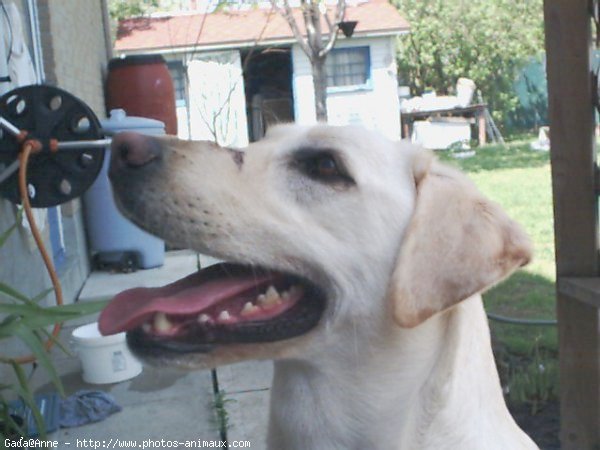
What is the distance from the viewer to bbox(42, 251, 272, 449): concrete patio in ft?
12.0

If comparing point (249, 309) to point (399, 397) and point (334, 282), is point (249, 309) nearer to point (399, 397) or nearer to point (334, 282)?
point (334, 282)

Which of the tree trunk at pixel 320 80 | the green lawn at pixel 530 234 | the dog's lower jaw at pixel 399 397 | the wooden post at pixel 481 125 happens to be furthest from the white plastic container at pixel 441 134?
the dog's lower jaw at pixel 399 397

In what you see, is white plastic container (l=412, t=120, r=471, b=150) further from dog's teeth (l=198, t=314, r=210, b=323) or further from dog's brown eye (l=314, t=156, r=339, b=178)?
dog's teeth (l=198, t=314, r=210, b=323)

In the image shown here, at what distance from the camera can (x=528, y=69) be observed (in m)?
26.3

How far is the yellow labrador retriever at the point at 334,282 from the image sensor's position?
1.83 meters

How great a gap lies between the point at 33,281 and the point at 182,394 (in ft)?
4.01

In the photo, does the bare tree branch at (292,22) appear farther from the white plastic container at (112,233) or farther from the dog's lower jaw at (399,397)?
the dog's lower jaw at (399,397)

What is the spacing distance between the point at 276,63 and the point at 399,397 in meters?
20.9

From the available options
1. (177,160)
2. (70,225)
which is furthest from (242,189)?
(70,225)

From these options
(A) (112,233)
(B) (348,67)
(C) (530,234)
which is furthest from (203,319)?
(B) (348,67)

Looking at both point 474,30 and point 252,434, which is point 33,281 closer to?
point 252,434

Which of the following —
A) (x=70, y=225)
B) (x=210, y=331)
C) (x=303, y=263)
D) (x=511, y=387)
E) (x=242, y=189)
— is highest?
(x=242, y=189)

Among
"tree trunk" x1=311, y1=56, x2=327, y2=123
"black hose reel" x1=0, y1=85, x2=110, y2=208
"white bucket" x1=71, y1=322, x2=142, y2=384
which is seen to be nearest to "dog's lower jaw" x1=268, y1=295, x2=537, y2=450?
"black hose reel" x1=0, y1=85, x2=110, y2=208

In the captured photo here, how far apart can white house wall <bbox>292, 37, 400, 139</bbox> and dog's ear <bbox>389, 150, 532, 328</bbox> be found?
18.8 m
